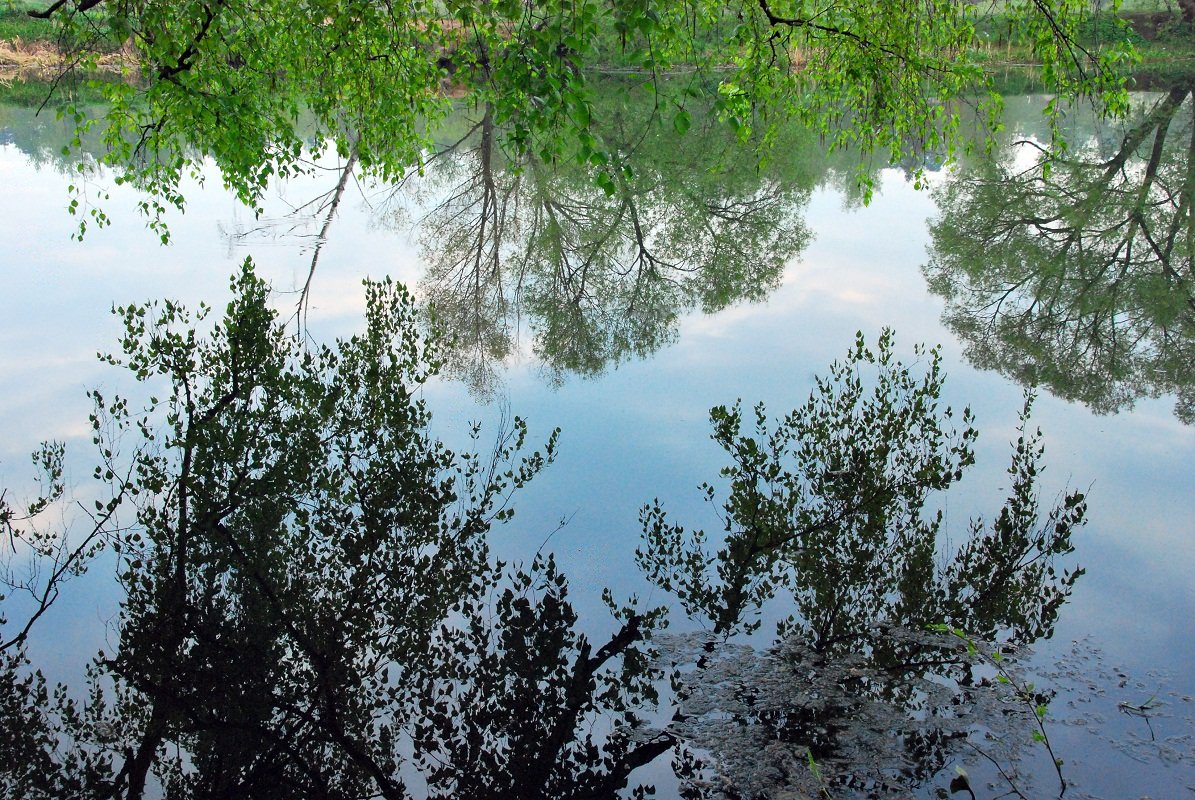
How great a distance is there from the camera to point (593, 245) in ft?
42.7

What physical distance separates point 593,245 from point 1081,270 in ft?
20.3

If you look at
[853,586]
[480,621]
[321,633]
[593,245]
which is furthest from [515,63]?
[593,245]

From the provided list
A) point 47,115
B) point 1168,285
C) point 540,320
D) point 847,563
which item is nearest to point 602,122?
point 540,320

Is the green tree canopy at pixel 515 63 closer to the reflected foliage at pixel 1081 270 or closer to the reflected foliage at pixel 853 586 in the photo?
the reflected foliage at pixel 1081 270

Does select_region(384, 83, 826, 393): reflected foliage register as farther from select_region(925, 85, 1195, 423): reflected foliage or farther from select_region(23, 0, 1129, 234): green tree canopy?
select_region(925, 85, 1195, 423): reflected foliage

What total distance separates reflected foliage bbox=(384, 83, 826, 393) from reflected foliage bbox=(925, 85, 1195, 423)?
8.46ft

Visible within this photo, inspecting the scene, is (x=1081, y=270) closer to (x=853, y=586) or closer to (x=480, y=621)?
(x=853, y=586)

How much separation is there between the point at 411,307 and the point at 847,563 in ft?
20.1

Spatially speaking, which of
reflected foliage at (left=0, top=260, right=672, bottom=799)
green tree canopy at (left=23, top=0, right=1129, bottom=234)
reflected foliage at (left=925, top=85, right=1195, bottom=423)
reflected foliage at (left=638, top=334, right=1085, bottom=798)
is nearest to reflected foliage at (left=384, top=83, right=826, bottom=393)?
green tree canopy at (left=23, top=0, right=1129, bottom=234)

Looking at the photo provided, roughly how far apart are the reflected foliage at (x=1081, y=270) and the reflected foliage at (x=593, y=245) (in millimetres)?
2580

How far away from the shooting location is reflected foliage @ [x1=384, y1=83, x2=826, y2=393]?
10234 mm

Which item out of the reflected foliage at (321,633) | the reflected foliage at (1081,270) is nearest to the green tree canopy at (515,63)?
the reflected foliage at (1081,270)

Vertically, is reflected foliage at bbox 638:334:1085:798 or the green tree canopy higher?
the green tree canopy

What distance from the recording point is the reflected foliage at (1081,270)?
905 cm
